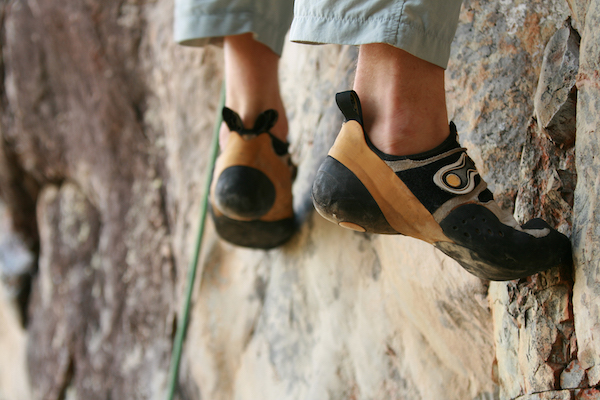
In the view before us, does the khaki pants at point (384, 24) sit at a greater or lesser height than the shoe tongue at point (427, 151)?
greater

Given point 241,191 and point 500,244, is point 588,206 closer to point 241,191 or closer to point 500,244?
point 500,244

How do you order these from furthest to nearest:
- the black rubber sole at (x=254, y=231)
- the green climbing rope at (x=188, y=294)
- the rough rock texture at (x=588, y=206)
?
1. the green climbing rope at (x=188, y=294)
2. the black rubber sole at (x=254, y=231)
3. the rough rock texture at (x=588, y=206)

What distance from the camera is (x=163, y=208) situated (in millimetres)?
1674

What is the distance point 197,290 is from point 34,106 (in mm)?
1351

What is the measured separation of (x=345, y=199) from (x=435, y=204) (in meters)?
0.11

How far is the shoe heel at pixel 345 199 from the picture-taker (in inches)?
22.4

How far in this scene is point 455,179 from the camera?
56 centimetres

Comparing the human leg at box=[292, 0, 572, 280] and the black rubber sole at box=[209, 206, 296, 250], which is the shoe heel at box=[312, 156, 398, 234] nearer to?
the human leg at box=[292, 0, 572, 280]

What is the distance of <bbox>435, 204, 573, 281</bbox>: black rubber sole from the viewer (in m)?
0.54

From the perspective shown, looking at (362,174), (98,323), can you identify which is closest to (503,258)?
(362,174)

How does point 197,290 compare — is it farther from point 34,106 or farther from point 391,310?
point 34,106

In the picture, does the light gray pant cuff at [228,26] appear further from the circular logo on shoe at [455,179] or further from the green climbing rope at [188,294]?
the circular logo on shoe at [455,179]

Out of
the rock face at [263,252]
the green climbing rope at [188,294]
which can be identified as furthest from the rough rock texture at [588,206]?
the green climbing rope at [188,294]

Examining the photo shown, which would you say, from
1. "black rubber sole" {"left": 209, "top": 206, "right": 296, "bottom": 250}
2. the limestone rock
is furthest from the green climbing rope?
the limestone rock
